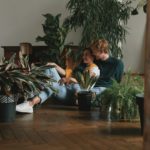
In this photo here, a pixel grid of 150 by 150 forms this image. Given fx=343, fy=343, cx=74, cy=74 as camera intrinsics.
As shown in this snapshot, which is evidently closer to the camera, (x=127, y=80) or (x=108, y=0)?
(x=127, y=80)

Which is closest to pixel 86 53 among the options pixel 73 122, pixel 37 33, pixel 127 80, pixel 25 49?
pixel 127 80

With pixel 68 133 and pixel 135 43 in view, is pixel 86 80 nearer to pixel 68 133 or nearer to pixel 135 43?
pixel 68 133

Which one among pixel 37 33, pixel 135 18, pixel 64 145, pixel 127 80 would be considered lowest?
pixel 64 145

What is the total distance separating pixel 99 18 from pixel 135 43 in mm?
2240

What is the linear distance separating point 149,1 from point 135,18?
244 inches

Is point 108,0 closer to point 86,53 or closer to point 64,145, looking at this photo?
point 86,53

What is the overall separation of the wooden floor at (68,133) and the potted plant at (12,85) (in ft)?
0.46

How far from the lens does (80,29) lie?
6.25 m

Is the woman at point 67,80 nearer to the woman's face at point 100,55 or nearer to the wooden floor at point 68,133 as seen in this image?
the woman's face at point 100,55

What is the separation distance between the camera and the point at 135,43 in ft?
24.3

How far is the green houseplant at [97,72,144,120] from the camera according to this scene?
3.51 m

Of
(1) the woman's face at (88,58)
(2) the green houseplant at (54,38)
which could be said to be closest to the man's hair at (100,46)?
(1) the woman's face at (88,58)

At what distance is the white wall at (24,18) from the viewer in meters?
6.34

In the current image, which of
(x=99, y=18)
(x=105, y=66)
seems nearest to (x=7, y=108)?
(x=105, y=66)
